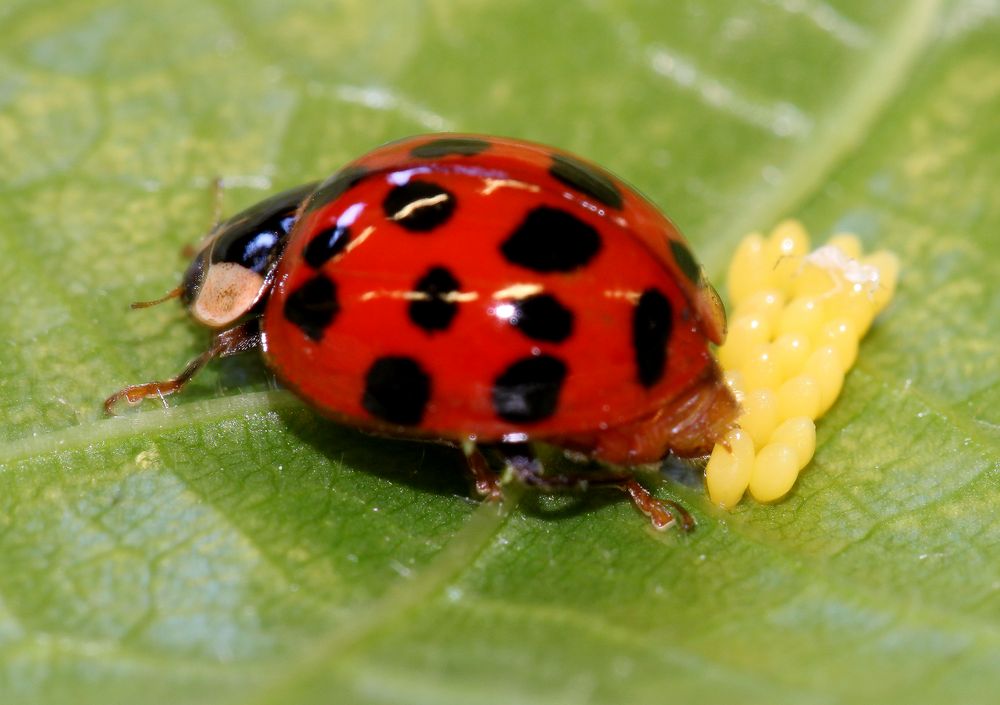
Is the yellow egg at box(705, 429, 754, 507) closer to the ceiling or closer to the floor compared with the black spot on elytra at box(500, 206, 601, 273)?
closer to the floor

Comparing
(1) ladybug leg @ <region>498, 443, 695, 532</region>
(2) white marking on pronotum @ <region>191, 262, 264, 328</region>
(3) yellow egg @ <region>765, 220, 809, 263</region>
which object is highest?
(3) yellow egg @ <region>765, 220, 809, 263</region>

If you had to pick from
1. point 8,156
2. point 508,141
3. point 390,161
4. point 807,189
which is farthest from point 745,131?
point 8,156

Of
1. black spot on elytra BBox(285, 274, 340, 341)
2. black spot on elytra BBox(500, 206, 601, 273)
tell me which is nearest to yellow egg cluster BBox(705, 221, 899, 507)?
black spot on elytra BBox(500, 206, 601, 273)

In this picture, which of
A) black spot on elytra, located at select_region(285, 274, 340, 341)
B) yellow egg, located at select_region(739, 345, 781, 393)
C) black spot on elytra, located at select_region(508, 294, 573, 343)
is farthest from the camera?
yellow egg, located at select_region(739, 345, 781, 393)

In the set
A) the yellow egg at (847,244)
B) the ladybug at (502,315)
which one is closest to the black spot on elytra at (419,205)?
the ladybug at (502,315)

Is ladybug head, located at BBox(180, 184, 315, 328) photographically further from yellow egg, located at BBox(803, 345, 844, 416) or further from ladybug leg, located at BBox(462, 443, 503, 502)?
yellow egg, located at BBox(803, 345, 844, 416)

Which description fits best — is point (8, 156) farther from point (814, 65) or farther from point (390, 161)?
point (814, 65)
